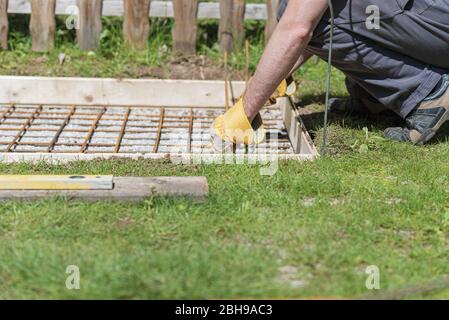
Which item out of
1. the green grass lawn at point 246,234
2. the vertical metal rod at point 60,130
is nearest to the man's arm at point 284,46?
the green grass lawn at point 246,234

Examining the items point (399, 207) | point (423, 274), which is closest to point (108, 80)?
point (399, 207)

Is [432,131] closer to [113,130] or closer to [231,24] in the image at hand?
[113,130]

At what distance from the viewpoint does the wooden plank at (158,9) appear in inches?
232

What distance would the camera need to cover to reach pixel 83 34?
5961 mm

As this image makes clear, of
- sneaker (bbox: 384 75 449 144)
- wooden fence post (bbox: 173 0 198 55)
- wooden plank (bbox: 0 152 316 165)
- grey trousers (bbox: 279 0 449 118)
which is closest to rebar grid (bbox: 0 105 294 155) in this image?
wooden plank (bbox: 0 152 316 165)

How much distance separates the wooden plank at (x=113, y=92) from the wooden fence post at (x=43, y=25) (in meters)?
0.87

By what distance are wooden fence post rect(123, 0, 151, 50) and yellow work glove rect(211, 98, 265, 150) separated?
196 cm

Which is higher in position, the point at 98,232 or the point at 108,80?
the point at 108,80

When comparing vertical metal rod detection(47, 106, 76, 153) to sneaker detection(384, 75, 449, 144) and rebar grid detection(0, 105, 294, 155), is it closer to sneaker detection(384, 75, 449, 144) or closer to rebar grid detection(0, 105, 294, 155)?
rebar grid detection(0, 105, 294, 155)

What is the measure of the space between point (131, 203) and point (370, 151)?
1.61m

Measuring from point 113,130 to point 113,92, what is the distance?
59 cm

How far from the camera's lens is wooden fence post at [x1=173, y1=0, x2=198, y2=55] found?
5910 mm

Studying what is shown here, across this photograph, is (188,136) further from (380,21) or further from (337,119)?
(380,21)

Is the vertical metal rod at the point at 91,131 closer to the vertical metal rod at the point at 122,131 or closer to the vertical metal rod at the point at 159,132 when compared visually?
the vertical metal rod at the point at 122,131
